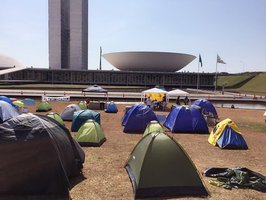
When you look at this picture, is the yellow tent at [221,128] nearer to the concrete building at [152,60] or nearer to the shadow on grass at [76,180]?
the shadow on grass at [76,180]

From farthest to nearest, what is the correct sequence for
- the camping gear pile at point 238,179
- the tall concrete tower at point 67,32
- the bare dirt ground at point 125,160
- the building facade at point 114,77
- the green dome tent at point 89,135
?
the tall concrete tower at point 67,32 < the building facade at point 114,77 < the green dome tent at point 89,135 < the camping gear pile at point 238,179 < the bare dirt ground at point 125,160

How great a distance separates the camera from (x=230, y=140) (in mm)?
14016

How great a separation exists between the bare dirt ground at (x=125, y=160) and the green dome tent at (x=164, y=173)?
412 mm

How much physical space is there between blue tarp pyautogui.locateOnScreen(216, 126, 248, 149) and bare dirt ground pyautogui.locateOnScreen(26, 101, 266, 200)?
341mm

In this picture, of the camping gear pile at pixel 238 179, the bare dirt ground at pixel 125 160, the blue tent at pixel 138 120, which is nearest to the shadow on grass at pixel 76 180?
the bare dirt ground at pixel 125 160

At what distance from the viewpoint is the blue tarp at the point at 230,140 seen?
13.9m

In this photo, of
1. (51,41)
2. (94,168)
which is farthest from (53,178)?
(51,41)

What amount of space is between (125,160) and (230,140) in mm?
5464

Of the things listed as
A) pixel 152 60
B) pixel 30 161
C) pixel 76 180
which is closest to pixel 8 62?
pixel 152 60

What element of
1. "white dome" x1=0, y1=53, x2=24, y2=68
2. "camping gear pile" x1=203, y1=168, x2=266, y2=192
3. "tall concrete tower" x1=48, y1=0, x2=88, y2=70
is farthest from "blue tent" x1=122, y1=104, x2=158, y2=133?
"tall concrete tower" x1=48, y1=0, x2=88, y2=70

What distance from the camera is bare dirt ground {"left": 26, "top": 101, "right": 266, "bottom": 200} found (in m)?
8.22

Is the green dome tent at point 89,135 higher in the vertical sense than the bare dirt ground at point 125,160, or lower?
higher

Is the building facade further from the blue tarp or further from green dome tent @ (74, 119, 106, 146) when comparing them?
green dome tent @ (74, 119, 106, 146)

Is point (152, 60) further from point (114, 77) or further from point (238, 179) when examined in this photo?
point (238, 179)
